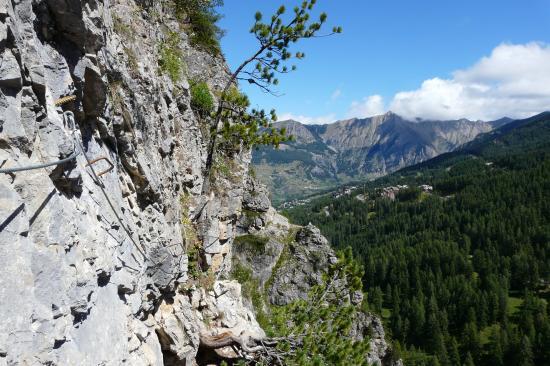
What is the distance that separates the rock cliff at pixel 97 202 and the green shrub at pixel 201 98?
109 inches

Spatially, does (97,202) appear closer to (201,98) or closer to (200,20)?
(201,98)

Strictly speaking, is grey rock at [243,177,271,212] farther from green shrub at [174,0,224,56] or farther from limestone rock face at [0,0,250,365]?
limestone rock face at [0,0,250,365]

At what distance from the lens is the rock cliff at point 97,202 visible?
566 cm

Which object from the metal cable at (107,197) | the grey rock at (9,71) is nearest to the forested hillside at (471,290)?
the metal cable at (107,197)

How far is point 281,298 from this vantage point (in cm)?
4009

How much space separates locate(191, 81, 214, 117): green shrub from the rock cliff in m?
2.78

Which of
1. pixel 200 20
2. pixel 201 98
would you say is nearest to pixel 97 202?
pixel 201 98

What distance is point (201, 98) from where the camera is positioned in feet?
63.4

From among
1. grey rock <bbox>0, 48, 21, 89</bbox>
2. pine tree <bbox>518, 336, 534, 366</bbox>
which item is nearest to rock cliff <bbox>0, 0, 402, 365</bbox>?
grey rock <bbox>0, 48, 21, 89</bbox>

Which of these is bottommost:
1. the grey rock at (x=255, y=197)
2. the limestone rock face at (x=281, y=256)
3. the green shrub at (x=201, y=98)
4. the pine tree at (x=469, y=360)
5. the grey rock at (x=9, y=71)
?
the pine tree at (x=469, y=360)

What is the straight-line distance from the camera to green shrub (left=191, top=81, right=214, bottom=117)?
62.8 feet

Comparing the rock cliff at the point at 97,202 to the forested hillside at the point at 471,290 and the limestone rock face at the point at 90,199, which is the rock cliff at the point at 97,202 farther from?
the forested hillside at the point at 471,290

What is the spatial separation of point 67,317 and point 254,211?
3327 centimetres

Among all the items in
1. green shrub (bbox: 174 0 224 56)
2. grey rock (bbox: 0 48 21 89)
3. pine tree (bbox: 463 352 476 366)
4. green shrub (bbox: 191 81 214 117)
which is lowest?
pine tree (bbox: 463 352 476 366)
